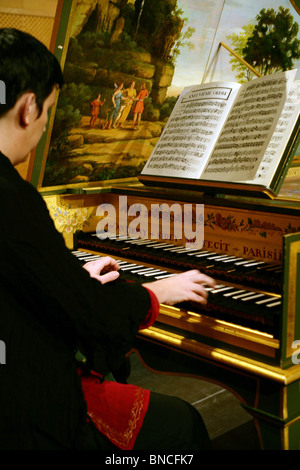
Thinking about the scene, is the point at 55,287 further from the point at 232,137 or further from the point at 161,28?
the point at 161,28

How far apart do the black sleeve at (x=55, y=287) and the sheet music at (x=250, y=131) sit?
1.06 metres

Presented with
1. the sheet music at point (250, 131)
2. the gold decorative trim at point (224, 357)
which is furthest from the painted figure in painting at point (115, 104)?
the gold decorative trim at point (224, 357)

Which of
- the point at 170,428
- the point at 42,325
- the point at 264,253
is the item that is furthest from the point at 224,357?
the point at 42,325

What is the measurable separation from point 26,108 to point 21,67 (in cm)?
10

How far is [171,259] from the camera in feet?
7.67

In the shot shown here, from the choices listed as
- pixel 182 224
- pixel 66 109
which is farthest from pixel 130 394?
pixel 66 109

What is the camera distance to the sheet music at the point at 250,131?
7.03ft

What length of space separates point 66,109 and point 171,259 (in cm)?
104

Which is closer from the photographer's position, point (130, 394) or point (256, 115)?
point (130, 394)

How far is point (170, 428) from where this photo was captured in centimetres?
154

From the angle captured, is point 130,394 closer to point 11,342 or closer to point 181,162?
point 11,342
